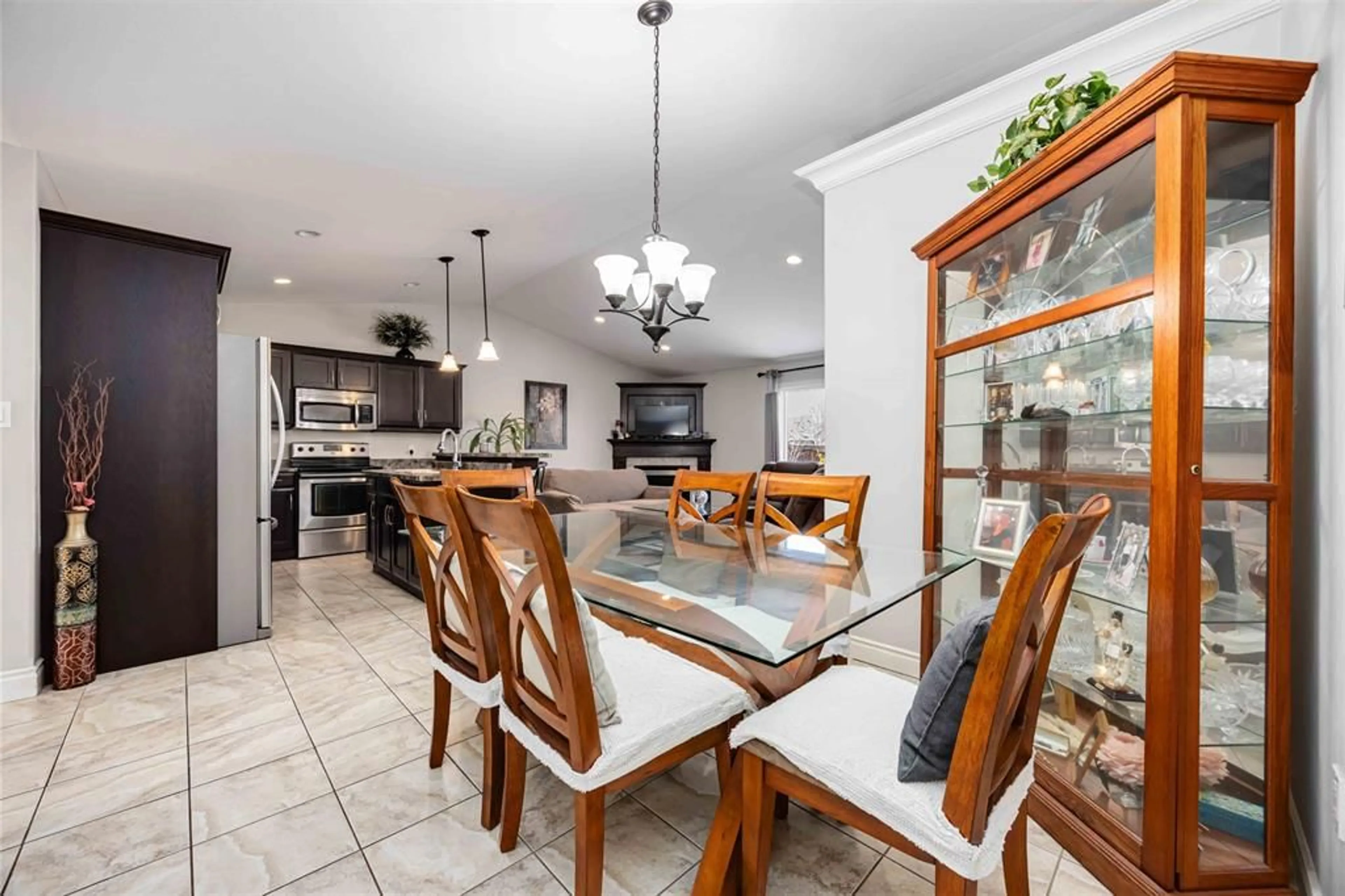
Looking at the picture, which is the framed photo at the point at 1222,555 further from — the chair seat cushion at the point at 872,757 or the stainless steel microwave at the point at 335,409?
the stainless steel microwave at the point at 335,409

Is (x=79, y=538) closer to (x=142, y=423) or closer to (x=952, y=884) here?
(x=142, y=423)

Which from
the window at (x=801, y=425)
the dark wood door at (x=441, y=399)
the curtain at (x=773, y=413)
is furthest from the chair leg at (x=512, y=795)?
the window at (x=801, y=425)

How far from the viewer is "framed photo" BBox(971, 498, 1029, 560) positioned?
1946 millimetres

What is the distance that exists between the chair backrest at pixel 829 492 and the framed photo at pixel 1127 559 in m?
0.79

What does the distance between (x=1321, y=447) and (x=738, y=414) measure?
24.5 ft

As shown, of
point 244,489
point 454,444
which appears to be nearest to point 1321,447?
point 244,489

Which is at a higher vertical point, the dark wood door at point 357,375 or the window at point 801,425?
the dark wood door at point 357,375

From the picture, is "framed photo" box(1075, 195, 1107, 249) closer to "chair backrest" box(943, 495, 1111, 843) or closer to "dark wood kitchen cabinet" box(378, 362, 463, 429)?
"chair backrest" box(943, 495, 1111, 843)

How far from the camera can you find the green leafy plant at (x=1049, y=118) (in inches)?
61.8

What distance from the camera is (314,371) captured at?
5.84 meters

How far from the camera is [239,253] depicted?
13.5 ft

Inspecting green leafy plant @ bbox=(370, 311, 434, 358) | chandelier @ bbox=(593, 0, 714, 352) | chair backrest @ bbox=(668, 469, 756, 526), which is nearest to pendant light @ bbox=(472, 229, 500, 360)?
green leafy plant @ bbox=(370, 311, 434, 358)

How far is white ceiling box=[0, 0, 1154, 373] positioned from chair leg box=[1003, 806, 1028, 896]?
2.48m

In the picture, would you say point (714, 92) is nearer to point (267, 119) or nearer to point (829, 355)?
point (829, 355)
